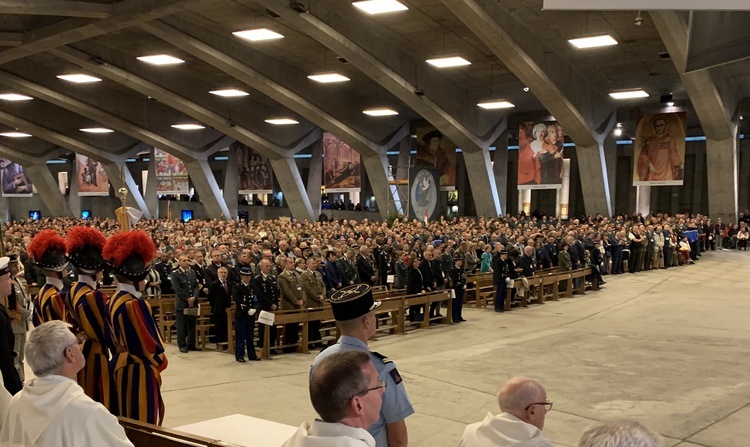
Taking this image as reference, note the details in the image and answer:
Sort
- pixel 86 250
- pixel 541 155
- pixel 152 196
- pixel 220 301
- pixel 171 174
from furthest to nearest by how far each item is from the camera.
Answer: pixel 152 196 → pixel 171 174 → pixel 541 155 → pixel 220 301 → pixel 86 250

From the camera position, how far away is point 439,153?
33594 millimetres

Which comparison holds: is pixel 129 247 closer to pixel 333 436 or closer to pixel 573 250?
pixel 333 436

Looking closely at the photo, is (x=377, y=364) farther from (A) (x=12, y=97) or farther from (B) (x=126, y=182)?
(B) (x=126, y=182)

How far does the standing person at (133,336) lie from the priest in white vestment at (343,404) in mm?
2851

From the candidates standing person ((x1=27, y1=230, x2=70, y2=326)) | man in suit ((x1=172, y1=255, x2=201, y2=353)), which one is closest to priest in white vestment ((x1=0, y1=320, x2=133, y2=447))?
standing person ((x1=27, y1=230, x2=70, y2=326))

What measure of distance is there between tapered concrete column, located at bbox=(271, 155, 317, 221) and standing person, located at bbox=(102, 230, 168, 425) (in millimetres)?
30901

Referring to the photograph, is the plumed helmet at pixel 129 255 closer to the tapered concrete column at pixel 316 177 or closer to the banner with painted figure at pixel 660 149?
the banner with painted figure at pixel 660 149

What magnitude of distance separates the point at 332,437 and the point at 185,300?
32.1 ft

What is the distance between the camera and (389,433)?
3.18 m

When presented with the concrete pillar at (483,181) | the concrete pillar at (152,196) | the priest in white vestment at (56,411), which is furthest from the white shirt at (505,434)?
the concrete pillar at (152,196)

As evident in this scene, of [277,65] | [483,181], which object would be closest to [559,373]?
[277,65]

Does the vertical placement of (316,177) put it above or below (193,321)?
above

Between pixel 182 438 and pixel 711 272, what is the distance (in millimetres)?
22303

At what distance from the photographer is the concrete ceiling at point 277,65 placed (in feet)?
64.1
